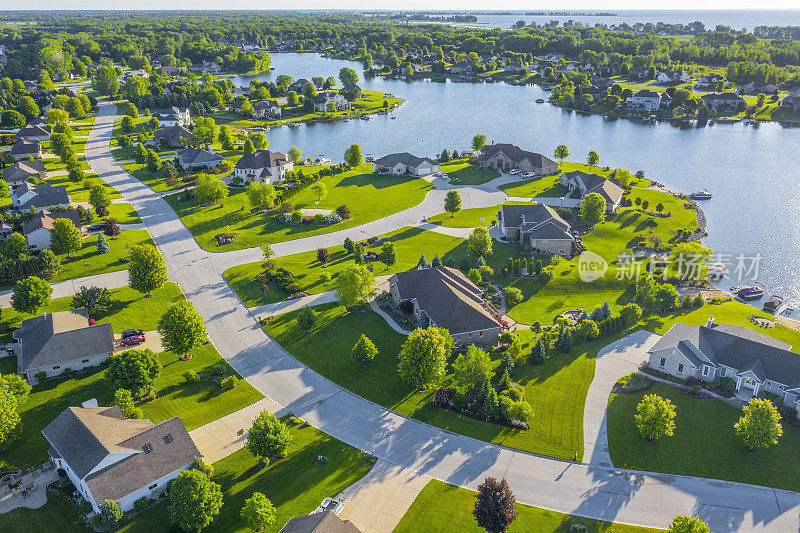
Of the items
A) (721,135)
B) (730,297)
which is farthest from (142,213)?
(721,135)

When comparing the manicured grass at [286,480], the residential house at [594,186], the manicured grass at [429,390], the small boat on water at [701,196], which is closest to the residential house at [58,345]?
the manicured grass at [429,390]

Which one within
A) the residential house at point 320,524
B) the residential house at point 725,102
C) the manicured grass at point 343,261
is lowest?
the residential house at point 320,524

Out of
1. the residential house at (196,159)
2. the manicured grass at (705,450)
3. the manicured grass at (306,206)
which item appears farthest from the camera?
the residential house at (196,159)

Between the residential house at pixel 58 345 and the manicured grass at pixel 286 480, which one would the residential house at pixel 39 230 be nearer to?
the residential house at pixel 58 345

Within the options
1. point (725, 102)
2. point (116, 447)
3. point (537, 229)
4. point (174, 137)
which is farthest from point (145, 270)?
point (725, 102)

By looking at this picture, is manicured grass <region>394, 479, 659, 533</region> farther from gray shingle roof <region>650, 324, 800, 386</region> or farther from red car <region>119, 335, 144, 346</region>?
red car <region>119, 335, 144, 346</region>

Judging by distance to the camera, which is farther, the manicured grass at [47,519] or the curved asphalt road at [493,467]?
the curved asphalt road at [493,467]
